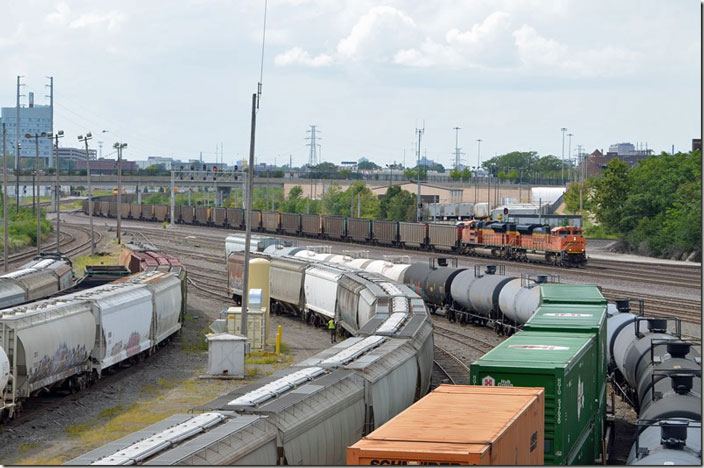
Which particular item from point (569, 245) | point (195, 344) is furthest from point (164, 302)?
point (569, 245)

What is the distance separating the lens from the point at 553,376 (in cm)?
1641

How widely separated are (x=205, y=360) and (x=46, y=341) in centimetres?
1075

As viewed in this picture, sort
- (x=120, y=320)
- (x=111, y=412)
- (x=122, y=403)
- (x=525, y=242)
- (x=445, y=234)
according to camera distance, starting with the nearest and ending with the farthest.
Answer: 1. (x=111, y=412)
2. (x=122, y=403)
3. (x=120, y=320)
4. (x=525, y=242)
5. (x=445, y=234)

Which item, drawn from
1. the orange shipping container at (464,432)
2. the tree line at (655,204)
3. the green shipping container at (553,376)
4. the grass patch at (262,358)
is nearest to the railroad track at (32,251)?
the grass patch at (262,358)

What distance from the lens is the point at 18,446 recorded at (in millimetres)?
24766

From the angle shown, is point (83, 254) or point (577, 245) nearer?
point (577, 245)

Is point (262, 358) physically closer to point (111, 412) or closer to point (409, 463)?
point (111, 412)

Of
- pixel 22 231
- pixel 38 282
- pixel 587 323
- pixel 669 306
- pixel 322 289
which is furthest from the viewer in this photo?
pixel 22 231

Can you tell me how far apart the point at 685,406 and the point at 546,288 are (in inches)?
461

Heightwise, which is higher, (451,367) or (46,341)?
(46,341)

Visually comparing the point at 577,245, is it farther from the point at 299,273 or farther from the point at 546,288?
the point at 546,288

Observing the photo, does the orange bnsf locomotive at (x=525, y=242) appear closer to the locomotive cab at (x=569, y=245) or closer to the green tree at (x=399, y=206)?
the locomotive cab at (x=569, y=245)

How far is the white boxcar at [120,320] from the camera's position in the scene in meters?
32.3

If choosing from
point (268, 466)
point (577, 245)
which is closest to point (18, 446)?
point (268, 466)
